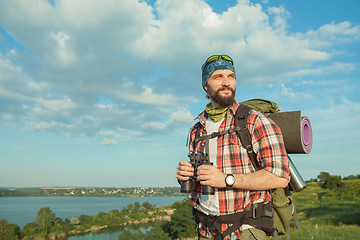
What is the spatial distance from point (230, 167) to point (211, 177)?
30 centimetres

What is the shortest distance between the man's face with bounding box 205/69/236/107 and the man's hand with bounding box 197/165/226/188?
78 cm

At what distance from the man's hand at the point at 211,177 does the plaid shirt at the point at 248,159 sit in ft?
0.70

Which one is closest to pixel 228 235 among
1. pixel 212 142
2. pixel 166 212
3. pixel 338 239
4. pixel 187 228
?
pixel 212 142

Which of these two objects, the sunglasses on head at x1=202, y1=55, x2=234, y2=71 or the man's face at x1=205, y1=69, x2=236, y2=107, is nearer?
the man's face at x1=205, y1=69, x2=236, y2=107

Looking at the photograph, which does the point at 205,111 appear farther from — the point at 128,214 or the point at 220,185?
the point at 128,214

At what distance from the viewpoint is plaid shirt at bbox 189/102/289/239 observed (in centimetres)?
219

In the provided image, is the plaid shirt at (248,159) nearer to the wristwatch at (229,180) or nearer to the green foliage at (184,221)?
the wristwatch at (229,180)

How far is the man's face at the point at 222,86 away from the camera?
267cm

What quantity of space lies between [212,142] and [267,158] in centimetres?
58

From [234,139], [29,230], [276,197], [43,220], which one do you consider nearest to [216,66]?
[234,139]

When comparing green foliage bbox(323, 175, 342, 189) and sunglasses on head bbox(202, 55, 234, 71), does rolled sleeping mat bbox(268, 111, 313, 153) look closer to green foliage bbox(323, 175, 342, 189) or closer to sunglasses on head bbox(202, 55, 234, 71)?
sunglasses on head bbox(202, 55, 234, 71)

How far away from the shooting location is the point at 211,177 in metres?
2.17

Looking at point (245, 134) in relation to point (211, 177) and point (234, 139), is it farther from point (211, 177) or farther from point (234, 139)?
point (211, 177)

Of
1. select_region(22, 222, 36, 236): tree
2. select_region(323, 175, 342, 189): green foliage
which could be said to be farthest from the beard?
select_region(22, 222, 36, 236): tree
